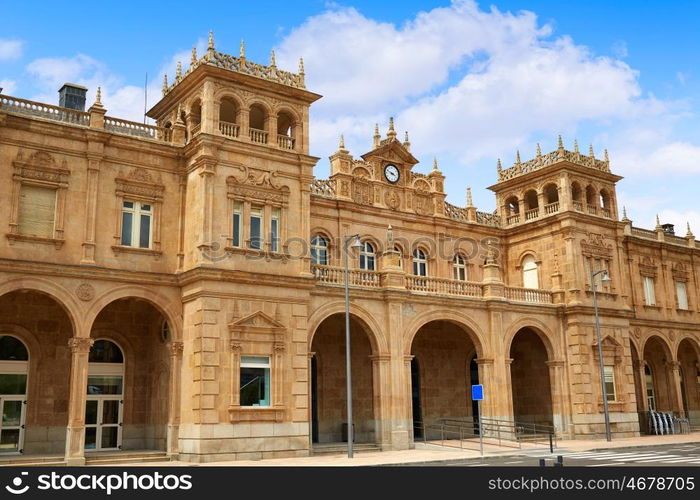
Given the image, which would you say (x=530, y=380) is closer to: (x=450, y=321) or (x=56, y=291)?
(x=450, y=321)

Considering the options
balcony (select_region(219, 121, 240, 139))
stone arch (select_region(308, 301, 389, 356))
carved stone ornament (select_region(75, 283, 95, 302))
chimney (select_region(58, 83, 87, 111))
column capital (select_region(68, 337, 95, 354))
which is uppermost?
chimney (select_region(58, 83, 87, 111))

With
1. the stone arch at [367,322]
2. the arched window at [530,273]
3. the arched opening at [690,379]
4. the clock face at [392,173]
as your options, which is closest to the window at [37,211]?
the stone arch at [367,322]

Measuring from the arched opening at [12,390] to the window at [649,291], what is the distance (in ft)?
110

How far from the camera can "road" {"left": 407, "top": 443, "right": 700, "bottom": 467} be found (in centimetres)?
2238

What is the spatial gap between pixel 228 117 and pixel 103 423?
1295 cm

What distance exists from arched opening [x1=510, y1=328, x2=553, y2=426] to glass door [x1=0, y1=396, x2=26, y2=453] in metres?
22.9

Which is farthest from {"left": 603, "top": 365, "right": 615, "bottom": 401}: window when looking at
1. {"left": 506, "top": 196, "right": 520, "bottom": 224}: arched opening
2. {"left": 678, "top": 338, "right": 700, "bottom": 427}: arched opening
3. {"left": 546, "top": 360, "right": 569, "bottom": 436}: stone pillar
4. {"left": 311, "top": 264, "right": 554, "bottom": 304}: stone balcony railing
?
{"left": 678, "top": 338, "right": 700, "bottom": 427}: arched opening

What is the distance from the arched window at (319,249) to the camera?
32.8 m

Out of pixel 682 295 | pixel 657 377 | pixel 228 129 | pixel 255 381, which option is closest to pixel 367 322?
pixel 255 381

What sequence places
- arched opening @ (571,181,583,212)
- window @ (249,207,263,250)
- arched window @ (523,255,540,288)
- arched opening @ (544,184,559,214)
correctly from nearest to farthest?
1. window @ (249,207,263,250)
2. arched opening @ (571,181,583,212)
3. arched opening @ (544,184,559,214)
4. arched window @ (523,255,540,288)

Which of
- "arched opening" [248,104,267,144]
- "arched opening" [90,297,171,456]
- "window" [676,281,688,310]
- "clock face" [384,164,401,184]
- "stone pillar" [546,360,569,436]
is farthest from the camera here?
"window" [676,281,688,310]

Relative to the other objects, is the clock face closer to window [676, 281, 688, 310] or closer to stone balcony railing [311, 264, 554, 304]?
stone balcony railing [311, 264, 554, 304]

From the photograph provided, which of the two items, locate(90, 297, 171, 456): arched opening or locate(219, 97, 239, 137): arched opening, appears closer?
locate(90, 297, 171, 456): arched opening
